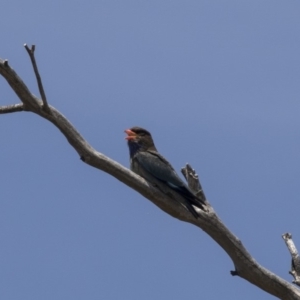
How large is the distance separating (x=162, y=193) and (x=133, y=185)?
19.9 inches

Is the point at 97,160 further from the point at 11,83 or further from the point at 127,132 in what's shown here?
the point at 127,132

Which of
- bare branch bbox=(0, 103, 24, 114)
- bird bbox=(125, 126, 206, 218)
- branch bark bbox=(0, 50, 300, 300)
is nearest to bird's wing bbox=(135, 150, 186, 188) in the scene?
bird bbox=(125, 126, 206, 218)

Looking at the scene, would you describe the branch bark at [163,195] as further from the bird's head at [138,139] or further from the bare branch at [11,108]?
the bird's head at [138,139]

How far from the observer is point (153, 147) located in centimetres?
1073

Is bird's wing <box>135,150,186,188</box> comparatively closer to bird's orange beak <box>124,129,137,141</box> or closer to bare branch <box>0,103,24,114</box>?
bird's orange beak <box>124,129,137,141</box>

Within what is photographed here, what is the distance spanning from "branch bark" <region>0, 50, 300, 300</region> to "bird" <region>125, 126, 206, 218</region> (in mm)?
109

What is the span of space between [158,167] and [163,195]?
40.9 inches

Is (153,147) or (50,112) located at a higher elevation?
(153,147)

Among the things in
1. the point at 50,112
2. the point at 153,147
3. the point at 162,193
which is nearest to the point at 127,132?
the point at 153,147

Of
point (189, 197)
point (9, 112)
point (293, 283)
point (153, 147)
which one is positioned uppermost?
point (153, 147)

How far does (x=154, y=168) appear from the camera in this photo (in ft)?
32.0

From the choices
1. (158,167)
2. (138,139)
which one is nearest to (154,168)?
(158,167)

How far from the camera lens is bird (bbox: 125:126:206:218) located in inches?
341

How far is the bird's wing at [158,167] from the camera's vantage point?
941 cm
